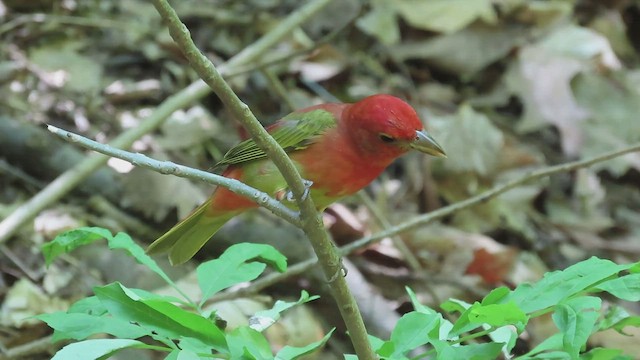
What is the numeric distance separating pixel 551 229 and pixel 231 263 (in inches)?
114

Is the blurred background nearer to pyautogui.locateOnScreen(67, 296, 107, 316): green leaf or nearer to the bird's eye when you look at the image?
the bird's eye

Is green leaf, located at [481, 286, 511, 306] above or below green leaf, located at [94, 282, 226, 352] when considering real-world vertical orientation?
below

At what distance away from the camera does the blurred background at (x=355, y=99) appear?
119 inches

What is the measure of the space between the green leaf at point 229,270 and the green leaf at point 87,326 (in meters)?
0.16

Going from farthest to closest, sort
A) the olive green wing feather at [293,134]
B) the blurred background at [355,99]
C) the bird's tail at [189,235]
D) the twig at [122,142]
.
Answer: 1. the blurred background at [355,99]
2. the twig at [122,142]
3. the olive green wing feather at [293,134]
4. the bird's tail at [189,235]

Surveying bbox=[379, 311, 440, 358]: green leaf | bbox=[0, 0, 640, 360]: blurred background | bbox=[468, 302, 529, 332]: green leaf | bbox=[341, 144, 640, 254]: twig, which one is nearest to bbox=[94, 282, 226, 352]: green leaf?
bbox=[379, 311, 440, 358]: green leaf

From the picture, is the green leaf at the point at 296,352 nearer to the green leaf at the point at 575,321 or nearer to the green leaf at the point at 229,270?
the green leaf at the point at 229,270

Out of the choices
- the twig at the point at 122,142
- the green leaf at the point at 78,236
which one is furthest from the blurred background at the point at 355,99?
the green leaf at the point at 78,236

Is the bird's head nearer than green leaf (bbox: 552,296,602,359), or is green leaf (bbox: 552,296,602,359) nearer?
green leaf (bbox: 552,296,602,359)

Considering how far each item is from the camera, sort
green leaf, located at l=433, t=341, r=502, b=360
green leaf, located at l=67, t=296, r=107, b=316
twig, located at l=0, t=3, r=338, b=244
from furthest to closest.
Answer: twig, located at l=0, t=3, r=338, b=244
green leaf, located at l=67, t=296, r=107, b=316
green leaf, located at l=433, t=341, r=502, b=360

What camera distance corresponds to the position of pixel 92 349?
120 cm

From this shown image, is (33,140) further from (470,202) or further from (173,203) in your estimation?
(470,202)

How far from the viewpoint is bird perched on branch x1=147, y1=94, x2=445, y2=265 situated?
2225 mm

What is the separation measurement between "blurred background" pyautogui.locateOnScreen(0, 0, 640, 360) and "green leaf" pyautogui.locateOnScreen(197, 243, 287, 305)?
0.94 meters
